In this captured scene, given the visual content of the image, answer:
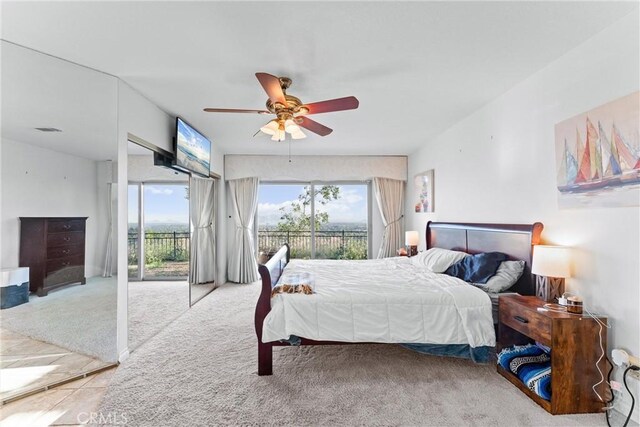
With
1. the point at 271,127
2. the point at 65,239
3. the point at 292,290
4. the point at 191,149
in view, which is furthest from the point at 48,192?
the point at 292,290

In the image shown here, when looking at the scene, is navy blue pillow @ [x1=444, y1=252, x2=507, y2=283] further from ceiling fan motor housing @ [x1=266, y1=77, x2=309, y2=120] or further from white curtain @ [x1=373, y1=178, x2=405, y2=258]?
white curtain @ [x1=373, y1=178, x2=405, y2=258]

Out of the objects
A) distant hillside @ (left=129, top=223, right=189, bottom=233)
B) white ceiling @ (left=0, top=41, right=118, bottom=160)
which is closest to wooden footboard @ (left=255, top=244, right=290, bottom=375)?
distant hillside @ (left=129, top=223, right=189, bottom=233)

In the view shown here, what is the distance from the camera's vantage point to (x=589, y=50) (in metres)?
2.10

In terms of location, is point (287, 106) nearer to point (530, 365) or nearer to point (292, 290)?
point (292, 290)

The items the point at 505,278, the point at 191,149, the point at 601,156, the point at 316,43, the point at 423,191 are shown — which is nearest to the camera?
the point at 601,156

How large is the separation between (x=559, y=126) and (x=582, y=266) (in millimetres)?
1112

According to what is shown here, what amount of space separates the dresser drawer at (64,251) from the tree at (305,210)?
12.8 ft

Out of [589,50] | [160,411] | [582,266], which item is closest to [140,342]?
[160,411]

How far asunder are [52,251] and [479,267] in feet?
12.6

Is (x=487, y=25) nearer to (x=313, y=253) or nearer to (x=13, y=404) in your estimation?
(x=13, y=404)

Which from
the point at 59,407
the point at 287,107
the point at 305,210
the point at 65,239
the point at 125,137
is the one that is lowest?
the point at 59,407

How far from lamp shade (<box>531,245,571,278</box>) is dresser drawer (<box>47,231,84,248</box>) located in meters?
3.84

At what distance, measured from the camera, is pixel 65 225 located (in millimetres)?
2520
